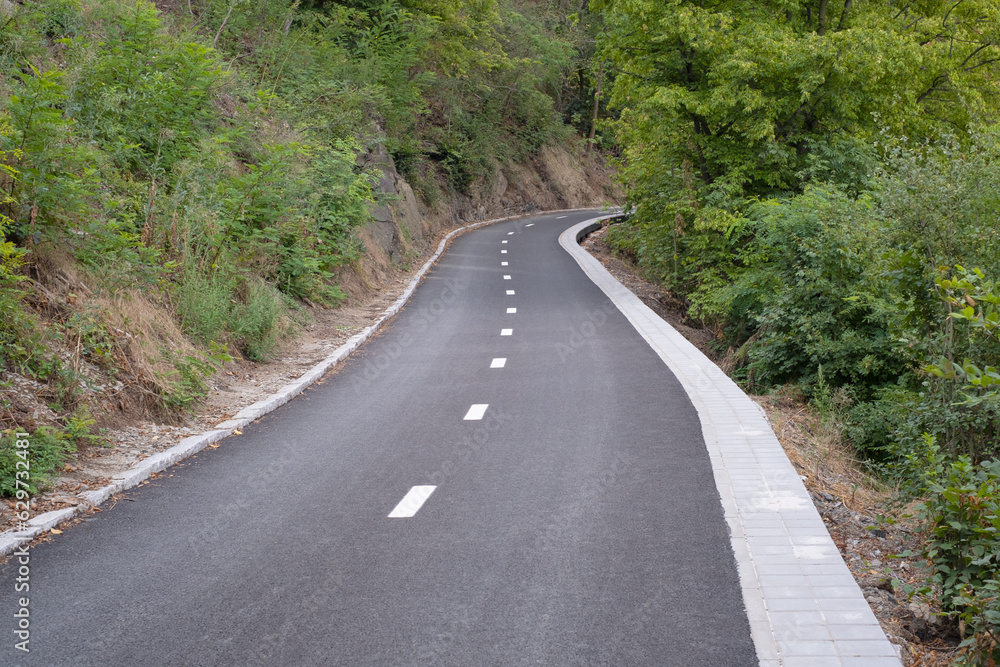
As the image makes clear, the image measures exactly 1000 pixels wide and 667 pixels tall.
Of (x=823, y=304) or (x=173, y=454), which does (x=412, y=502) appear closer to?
(x=173, y=454)

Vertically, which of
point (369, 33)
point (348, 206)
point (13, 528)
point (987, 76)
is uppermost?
point (369, 33)

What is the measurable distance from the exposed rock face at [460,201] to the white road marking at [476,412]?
990 cm

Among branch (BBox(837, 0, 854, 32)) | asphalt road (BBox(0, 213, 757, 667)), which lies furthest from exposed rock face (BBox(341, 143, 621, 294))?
asphalt road (BBox(0, 213, 757, 667))

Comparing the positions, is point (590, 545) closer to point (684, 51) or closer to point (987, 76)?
point (684, 51)

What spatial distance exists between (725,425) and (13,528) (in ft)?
22.5

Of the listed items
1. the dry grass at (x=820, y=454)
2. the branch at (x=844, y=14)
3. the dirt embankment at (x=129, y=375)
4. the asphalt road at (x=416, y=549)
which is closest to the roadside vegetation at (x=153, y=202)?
the dirt embankment at (x=129, y=375)

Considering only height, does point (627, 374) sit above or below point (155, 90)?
below

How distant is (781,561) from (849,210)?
8971 millimetres

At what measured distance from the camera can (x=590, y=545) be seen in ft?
17.6

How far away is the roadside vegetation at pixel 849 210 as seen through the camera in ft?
21.3

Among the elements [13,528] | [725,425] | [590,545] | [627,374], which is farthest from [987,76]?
[13,528]

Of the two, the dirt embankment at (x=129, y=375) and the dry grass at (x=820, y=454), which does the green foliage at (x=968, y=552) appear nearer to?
the dry grass at (x=820, y=454)

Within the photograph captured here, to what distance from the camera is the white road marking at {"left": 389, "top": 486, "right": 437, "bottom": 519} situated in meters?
6.00

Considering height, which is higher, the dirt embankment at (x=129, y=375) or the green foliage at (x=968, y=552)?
the dirt embankment at (x=129, y=375)
